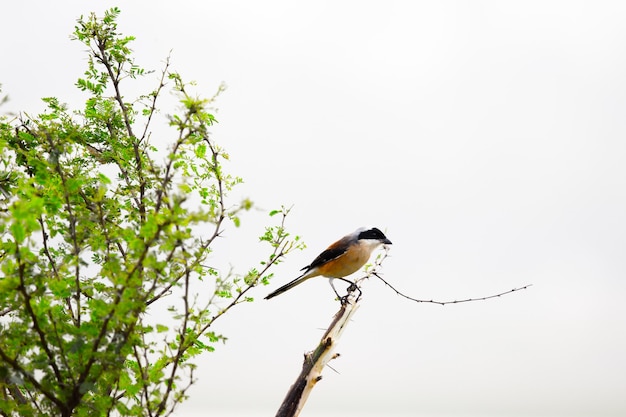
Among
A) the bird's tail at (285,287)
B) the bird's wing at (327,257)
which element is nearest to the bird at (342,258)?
the bird's wing at (327,257)

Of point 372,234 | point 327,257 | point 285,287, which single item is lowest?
point 285,287

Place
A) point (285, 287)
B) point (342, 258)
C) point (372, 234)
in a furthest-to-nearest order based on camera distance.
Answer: point (372, 234) < point (342, 258) < point (285, 287)

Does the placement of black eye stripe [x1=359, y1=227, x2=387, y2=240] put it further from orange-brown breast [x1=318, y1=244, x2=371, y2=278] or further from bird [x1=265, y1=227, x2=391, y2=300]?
orange-brown breast [x1=318, y1=244, x2=371, y2=278]

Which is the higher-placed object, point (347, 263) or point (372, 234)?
point (372, 234)

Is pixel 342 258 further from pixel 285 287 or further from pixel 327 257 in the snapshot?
pixel 285 287


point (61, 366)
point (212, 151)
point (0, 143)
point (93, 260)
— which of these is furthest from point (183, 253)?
point (93, 260)

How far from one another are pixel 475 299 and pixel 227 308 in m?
2.70

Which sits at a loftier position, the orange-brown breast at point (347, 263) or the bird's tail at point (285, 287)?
the orange-brown breast at point (347, 263)

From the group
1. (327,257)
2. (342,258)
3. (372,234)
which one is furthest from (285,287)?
(372,234)

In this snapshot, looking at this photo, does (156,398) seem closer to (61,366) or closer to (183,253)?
(61,366)

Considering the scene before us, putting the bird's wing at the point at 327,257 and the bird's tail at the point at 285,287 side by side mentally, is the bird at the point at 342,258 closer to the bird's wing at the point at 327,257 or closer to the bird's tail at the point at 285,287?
the bird's wing at the point at 327,257

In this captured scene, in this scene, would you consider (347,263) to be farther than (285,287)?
Yes

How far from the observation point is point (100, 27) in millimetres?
7777

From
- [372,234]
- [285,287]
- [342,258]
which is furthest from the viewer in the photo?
[372,234]
